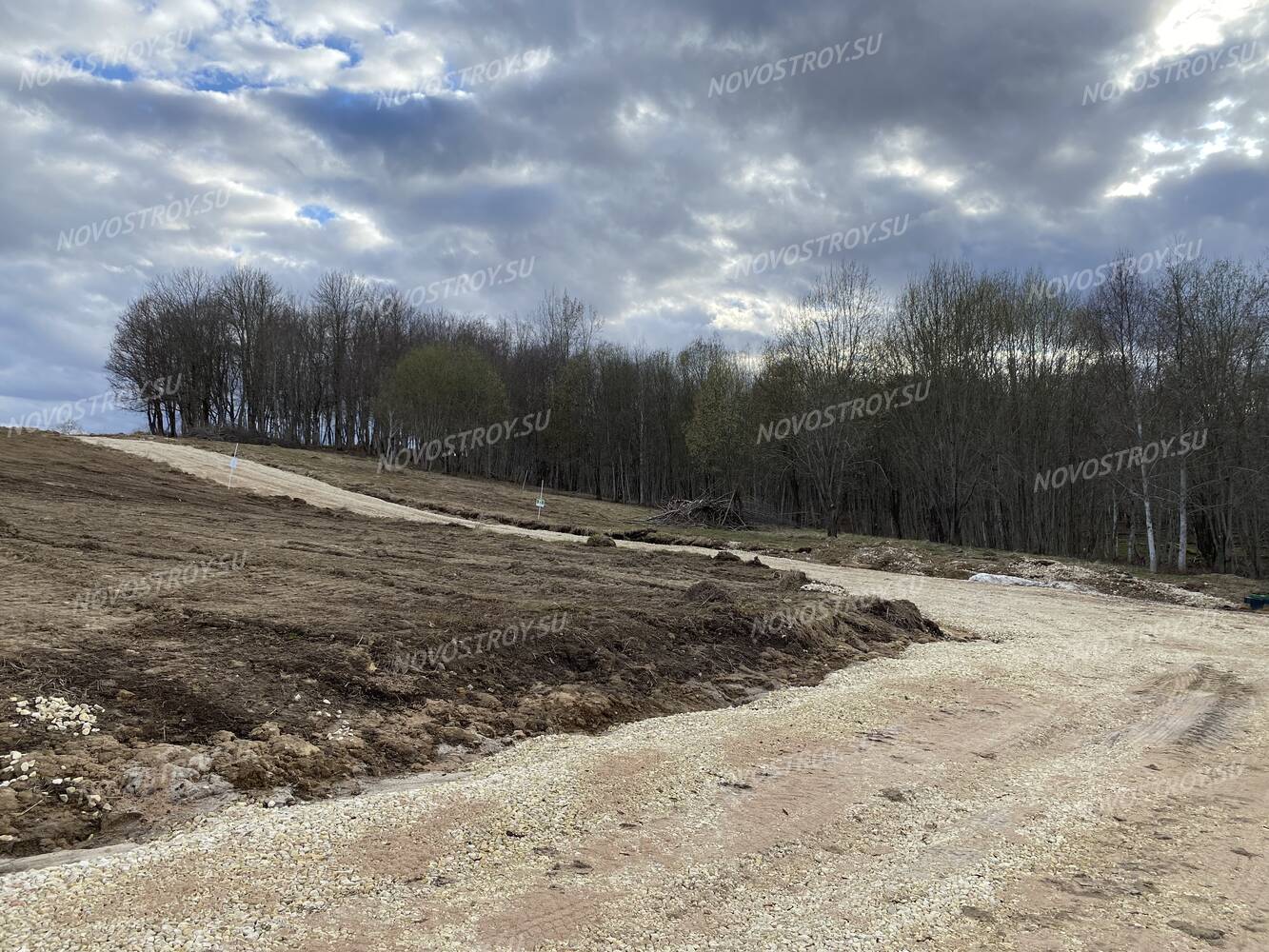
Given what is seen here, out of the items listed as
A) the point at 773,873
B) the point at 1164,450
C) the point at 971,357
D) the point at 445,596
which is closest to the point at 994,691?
the point at 773,873

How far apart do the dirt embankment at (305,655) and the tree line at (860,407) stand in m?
24.0

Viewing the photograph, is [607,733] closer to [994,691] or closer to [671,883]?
[671,883]

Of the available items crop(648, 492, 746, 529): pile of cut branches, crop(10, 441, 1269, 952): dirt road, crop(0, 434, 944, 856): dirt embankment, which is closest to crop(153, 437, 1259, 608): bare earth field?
crop(648, 492, 746, 529): pile of cut branches

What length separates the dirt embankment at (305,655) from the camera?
515 centimetres

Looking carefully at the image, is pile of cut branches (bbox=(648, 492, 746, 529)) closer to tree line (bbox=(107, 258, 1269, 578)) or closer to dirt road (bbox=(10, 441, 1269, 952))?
tree line (bbox=(107, 258, 1269, 578))

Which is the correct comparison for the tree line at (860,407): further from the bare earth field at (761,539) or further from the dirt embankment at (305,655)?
the dirt embankment at (305,655)

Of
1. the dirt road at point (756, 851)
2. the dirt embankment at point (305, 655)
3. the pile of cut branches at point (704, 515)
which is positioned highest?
the pile of cut branches at point (704, 515)

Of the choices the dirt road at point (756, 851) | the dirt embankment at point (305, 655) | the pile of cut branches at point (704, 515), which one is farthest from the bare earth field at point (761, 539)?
the dirt road at point (756, 851)

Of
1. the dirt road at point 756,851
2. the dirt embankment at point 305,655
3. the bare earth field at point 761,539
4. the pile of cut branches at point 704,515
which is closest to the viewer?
the dirt road at point 756,851

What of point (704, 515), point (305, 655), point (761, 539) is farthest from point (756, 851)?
point (704, 515)

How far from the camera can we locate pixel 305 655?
23.8 ft

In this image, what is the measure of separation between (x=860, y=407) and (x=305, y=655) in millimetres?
35593

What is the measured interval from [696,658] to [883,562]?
17651 mm

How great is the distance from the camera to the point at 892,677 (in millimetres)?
9914
